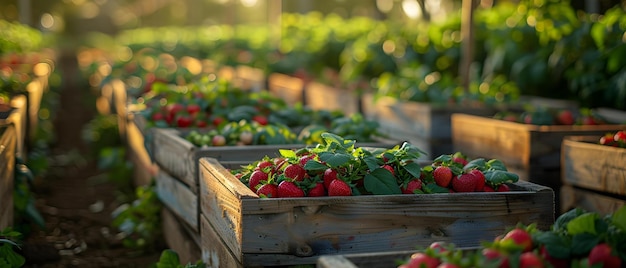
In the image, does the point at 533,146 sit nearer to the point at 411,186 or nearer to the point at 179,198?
the point at 179,198

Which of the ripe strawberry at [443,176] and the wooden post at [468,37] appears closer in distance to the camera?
the ripe strawberry at [443,176]

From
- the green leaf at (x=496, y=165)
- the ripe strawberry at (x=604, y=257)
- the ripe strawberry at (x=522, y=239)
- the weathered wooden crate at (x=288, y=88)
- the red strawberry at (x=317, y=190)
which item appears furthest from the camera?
the weathered wooden crate at (x=288, y=88)

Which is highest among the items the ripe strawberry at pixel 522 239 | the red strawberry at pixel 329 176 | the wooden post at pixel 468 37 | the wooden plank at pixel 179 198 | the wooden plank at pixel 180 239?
the wooden post at pixel 468 37

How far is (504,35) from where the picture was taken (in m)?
8.72

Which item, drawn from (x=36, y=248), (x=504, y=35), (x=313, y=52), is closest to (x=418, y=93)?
(x=504, y=35)

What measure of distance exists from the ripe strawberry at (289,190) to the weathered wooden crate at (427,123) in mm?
3240

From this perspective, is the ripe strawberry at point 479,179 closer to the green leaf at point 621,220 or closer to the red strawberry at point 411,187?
the red strawberry at point 411,187

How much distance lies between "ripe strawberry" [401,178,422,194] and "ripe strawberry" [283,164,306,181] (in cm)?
38

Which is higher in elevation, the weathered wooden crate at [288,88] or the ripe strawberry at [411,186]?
the ripe strawberry at [411,186]

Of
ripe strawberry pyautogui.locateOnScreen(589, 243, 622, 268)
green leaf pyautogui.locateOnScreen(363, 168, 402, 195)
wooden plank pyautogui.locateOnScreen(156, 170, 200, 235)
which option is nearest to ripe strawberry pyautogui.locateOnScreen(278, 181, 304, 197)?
green leaf pyautogui.locateOnScreen(363, 168, 402, 195)

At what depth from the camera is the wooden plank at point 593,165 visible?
4.79 meters

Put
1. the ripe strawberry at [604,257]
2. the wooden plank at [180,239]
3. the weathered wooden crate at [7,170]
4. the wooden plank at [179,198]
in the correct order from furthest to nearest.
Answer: the wooden plank at [180,239], the wooden plank at [179,198], the weathered wooden crate at [7,170], the ripe strawberry at [604,257]

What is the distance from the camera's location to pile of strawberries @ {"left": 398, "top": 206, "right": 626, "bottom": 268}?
8.20 feet

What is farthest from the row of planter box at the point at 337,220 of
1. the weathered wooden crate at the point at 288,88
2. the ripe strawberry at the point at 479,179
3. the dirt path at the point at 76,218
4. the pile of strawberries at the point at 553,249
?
the weathered wooden crate at the point at 288,88
